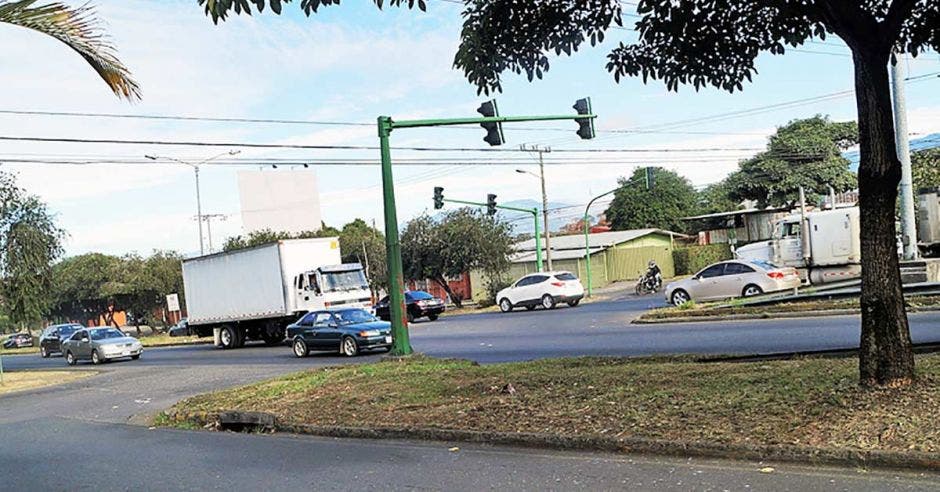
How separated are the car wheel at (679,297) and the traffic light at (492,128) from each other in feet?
40.9

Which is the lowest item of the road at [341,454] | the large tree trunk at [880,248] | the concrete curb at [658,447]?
the road at [341,454]

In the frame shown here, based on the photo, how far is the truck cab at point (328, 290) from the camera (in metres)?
30.8

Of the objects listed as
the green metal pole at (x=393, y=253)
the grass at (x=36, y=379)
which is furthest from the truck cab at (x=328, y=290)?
the green metal pole at (x=393, y=253)

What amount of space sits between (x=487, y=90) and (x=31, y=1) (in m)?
4.66

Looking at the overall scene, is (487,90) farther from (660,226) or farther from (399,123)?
(660,226)

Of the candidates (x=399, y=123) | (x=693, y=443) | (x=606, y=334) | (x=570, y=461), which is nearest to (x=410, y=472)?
(x=570, y=461)

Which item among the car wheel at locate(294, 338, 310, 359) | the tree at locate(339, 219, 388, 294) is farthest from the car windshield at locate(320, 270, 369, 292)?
the tree at locate(339, 219, 388, 294)

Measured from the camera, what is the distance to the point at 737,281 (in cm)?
2761

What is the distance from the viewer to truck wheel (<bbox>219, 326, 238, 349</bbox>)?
34375 millimetres

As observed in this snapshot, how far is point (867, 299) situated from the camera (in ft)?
24.3

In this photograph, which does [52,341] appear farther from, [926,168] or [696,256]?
[926,168]

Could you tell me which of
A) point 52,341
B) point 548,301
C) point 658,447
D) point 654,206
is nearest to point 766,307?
point 548,301

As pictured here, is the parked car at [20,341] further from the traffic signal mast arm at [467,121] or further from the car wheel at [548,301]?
the traffic signal mast arm at [467,121]

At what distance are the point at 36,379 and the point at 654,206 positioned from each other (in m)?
65.8
